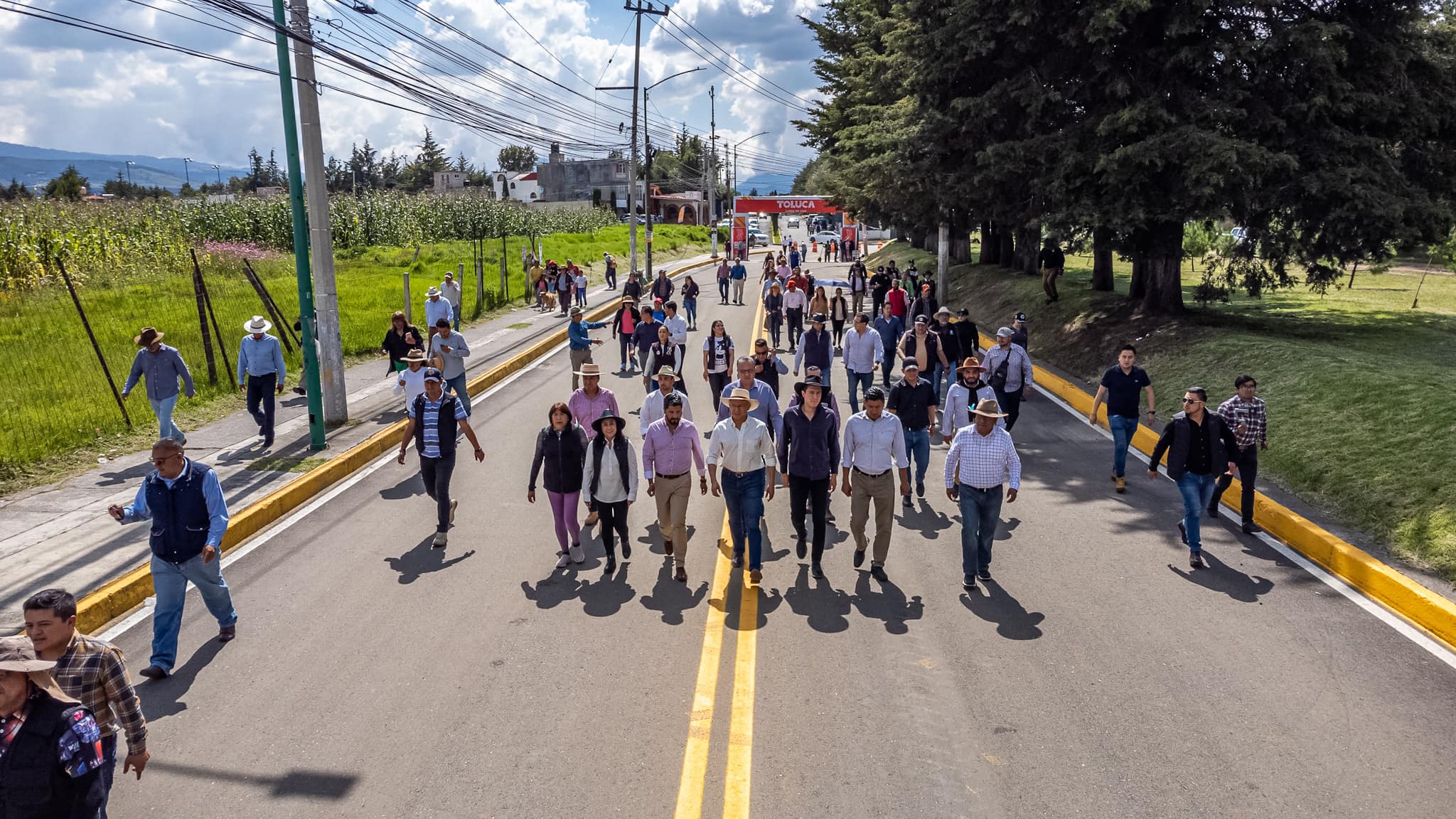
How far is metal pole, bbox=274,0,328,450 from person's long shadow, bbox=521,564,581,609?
556cm

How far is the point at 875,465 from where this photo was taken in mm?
7781

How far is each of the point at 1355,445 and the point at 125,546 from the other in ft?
41.3

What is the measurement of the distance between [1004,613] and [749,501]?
2.12 metres

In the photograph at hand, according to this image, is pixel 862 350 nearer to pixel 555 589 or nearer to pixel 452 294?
pixel 555 589

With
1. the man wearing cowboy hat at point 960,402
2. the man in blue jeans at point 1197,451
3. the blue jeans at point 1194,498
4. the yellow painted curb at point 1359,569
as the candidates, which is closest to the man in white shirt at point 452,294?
the man wearing cowboy hat at point 960,402

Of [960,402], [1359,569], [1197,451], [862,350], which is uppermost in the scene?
[862,350]

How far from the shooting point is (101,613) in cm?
721

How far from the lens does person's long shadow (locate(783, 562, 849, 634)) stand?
273 inches

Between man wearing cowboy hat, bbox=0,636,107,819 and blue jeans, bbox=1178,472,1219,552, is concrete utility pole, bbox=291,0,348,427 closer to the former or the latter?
man wearing cowboy hat, bbox=0,636,107,819

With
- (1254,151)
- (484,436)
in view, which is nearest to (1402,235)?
(1254,151)

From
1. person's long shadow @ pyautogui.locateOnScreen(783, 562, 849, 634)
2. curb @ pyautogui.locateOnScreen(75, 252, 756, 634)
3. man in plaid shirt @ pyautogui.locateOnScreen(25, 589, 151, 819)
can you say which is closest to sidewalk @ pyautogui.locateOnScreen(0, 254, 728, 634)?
curb @ pyautogui.locateOnScreen(75, 252, 756, 634)

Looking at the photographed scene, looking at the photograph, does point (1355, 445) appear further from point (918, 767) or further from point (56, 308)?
point (56, 308)

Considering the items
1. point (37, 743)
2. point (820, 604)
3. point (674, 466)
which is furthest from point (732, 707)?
point (37, 743)

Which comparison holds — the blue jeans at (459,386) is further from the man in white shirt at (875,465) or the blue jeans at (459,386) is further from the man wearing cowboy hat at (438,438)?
the man in white shirt at (875,465)
